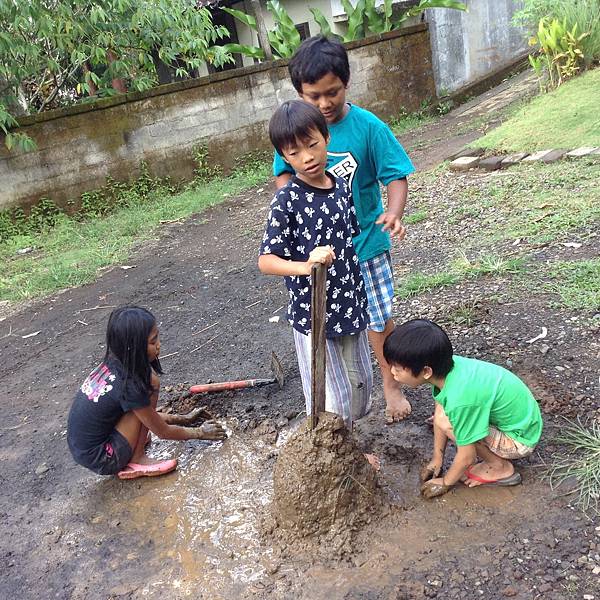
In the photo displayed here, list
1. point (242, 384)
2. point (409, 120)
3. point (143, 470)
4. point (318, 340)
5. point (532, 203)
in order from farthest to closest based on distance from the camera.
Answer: point (409, 120) → point (532, 203) → point (242, 384) → point (143, 470) → point (318, 340)

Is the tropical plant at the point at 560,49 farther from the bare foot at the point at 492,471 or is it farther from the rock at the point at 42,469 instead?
the rock at the point at 42,469

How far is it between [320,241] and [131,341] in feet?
3.26

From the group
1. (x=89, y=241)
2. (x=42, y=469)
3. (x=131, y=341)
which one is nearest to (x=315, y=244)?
(x=131, y=341)

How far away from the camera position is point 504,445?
221 cm

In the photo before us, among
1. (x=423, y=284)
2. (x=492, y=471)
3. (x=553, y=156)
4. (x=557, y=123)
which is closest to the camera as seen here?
(x=492, y=471)

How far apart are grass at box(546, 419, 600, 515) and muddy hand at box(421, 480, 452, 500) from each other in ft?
1.32

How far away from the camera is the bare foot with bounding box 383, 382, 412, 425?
2807 mm

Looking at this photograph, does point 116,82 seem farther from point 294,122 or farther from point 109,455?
point 294,122

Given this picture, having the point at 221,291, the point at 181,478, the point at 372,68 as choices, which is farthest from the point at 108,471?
the point at 372,68

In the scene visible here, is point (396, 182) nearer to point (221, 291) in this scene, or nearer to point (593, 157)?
point (221, 291)

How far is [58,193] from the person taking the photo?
804cm

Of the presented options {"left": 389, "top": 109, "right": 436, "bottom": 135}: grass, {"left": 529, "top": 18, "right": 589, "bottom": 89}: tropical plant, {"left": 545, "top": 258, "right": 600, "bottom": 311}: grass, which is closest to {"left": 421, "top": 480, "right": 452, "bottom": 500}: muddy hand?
{"left": 545, "top": 258, "right": 600, "bottom": 311}: grass

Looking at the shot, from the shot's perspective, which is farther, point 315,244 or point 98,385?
point 98,385

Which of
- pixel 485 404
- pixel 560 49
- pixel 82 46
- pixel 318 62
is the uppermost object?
pixel 82 46
